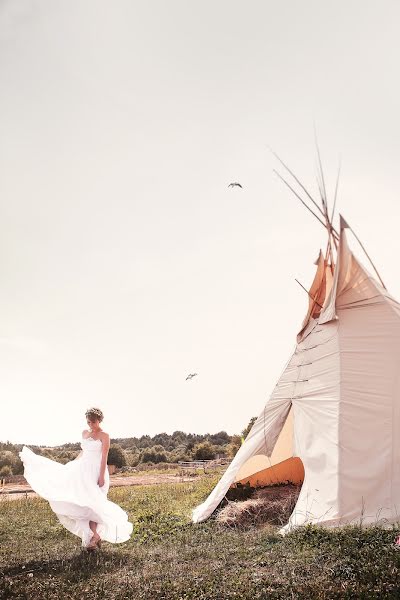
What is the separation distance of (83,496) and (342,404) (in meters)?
4.45

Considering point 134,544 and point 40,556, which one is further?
point 134,544

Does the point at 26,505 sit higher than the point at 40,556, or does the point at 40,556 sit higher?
the point at 40,556

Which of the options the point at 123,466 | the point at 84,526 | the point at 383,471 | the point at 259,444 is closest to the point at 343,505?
the point at 383,471

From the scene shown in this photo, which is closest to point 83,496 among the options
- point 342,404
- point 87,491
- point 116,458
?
point 87,491

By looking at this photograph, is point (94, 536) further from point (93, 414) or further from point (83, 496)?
point (93, 414)

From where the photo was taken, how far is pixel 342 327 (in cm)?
1003

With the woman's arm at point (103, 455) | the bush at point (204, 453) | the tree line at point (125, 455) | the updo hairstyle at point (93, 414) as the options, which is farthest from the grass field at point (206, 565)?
the bush at point (204, 453)

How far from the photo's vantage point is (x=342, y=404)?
29.8 ft

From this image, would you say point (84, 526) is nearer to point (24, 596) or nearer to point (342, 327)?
point (24, 596)

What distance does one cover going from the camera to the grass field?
5.12 m

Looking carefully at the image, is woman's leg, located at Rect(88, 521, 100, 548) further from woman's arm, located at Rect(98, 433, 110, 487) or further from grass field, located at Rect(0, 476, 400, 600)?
woman's arm, located at Rect(98, 433, 110, 487)

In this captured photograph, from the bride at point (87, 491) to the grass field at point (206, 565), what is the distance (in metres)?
0.26

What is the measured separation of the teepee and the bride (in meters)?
2.56

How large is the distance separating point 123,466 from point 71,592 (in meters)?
29.3
